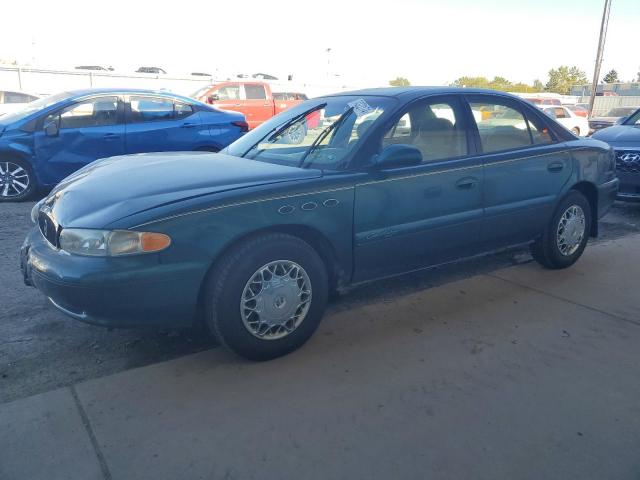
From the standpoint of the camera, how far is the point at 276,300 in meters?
3.06

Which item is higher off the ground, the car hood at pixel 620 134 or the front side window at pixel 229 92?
the front side window at pixel 229 92

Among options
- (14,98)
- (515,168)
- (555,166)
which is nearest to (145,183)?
(515,168)

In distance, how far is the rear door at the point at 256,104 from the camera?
53.3 ft

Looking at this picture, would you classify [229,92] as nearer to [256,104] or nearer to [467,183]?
[256,104]

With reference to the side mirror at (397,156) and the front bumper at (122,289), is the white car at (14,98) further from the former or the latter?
the side mirror at (397,156)

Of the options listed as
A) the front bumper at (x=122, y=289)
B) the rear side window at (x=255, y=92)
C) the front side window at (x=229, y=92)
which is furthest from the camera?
the rear side window at (x=255, y=92)

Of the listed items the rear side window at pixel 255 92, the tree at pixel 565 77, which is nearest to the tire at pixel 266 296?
the rear side window at pixel 255 92

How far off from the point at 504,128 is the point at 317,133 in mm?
1543

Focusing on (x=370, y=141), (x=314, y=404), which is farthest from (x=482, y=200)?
(x=314, y=404)

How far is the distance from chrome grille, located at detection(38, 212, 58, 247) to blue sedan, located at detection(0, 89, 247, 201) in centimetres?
419

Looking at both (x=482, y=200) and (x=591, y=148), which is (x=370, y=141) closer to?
(x=482, y=200)

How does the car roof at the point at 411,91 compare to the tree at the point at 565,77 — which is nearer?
the car roof at the point at 411,91

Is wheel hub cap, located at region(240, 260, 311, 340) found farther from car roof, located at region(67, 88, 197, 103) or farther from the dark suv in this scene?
car roof, located at region(67, 88, 197, 103)

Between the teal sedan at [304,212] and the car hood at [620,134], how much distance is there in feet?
9.04
